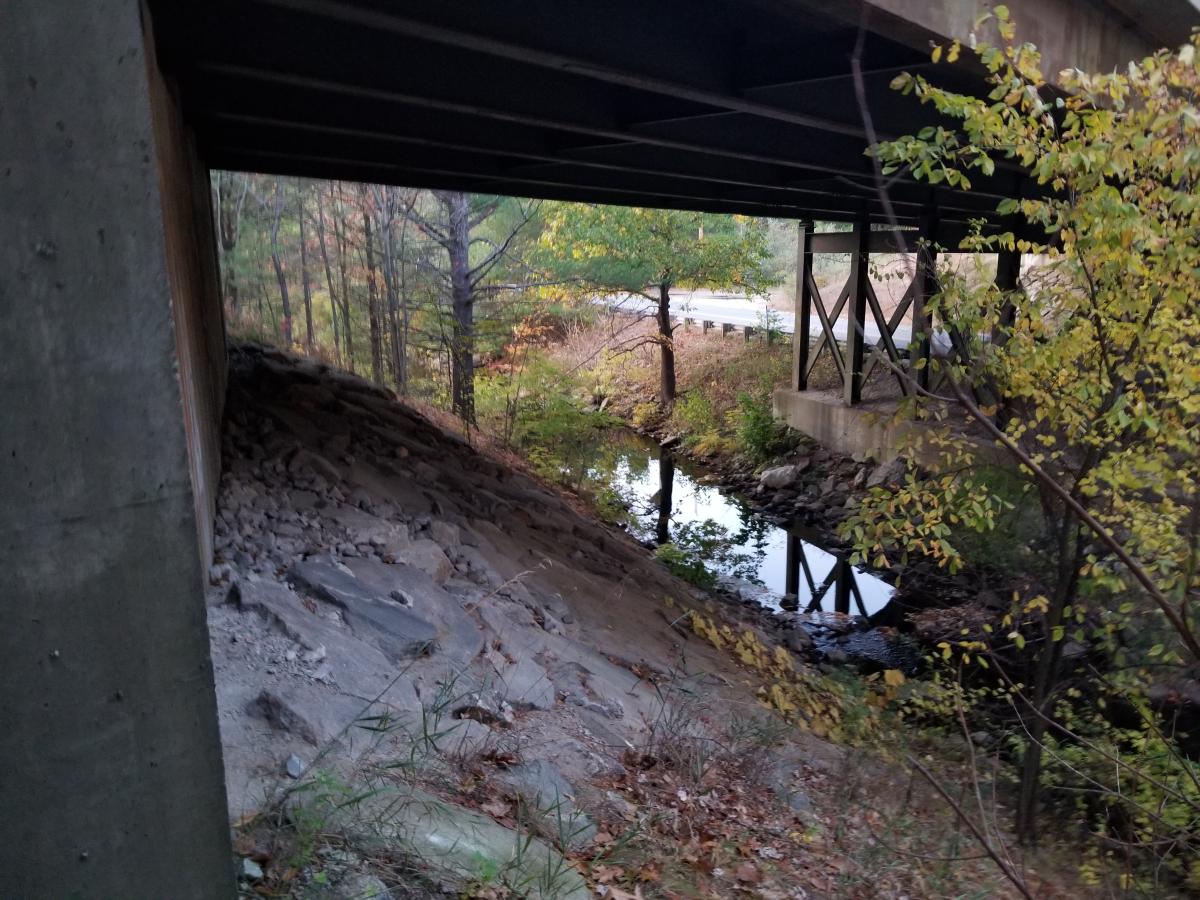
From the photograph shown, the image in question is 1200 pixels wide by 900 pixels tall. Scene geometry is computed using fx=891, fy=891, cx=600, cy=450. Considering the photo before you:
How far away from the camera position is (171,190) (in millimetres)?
4348

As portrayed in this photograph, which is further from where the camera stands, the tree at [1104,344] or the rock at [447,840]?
the tree at [1104,344]

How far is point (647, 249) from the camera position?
19.7 m

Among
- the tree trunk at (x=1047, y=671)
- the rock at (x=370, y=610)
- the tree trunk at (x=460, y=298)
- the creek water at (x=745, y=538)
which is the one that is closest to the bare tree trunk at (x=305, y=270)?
the tree trunk at (x=460, y=298)

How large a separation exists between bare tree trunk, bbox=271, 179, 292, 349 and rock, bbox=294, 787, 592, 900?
1567 centimetres

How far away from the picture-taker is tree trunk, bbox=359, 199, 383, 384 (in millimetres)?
17534

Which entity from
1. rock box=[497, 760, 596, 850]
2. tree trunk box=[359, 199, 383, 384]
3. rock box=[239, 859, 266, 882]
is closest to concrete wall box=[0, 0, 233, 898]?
rock box=[239, 859, 266, 882]

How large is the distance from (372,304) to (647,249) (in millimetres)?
6110

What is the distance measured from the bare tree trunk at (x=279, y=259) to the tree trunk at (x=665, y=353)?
8.51 meters

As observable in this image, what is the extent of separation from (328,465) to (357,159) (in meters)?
3.69

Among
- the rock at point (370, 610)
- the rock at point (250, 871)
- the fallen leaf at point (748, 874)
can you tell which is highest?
the rock at point (250, 871)

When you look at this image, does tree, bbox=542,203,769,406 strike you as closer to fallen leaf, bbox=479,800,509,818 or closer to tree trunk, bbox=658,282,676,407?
tree trunk, bbox=658,282,676,407

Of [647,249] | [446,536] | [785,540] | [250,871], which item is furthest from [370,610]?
[647,249]

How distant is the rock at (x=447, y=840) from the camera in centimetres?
321

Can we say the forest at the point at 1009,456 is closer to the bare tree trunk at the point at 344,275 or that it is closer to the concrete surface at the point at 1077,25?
the bare tree trunk at the point at 344,275
